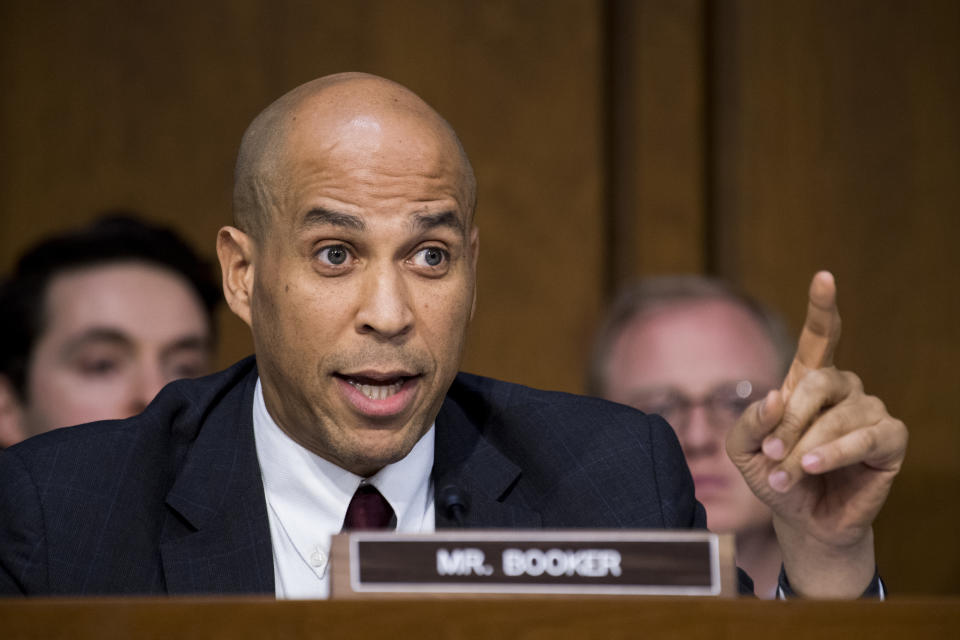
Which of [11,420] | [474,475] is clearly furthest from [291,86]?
[474,475]

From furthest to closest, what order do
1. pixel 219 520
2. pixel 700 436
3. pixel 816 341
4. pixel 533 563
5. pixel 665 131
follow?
pixel 665 131
pixel 700 436
pixel 219 520
pixel 816 341
pixel 533 563

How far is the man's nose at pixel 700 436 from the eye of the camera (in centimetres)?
204

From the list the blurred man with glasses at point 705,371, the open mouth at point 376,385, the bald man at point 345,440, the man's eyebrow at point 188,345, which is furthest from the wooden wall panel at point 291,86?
the open mouth at point 376,385

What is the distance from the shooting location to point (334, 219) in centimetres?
121

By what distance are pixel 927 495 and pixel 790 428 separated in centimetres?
162

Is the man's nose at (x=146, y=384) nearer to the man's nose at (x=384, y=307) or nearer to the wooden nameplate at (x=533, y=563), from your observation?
the man's nose at (x=384, y=307)

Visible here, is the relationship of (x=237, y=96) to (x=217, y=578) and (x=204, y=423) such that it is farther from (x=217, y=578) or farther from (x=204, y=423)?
(x=217, y=578)

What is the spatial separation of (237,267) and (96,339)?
0.85 metres

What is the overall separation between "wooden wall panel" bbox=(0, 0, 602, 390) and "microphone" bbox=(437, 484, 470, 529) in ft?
4.11

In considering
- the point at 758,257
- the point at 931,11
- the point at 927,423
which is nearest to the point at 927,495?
the point at 927,423

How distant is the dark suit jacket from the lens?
1233mm

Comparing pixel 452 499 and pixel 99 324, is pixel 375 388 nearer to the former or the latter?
pixel 452 499

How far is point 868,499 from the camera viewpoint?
120 cm

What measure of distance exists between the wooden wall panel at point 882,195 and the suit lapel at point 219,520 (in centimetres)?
149
